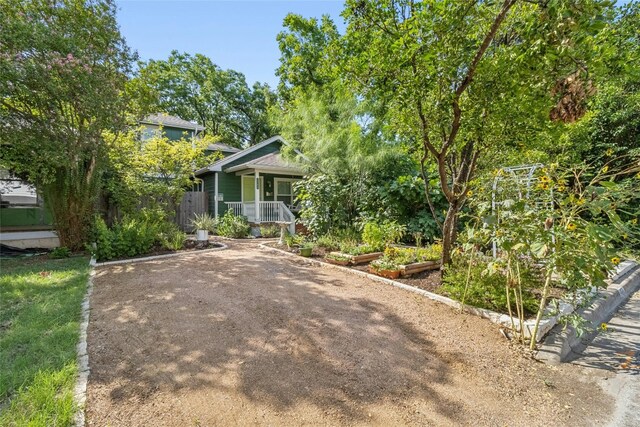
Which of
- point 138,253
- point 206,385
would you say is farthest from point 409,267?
point 138,253

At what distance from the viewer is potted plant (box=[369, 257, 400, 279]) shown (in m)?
5.17

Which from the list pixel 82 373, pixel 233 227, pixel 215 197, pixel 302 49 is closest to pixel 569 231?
pixel 82 373

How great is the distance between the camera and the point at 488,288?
148 inches

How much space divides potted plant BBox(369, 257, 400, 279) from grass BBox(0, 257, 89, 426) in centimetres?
433

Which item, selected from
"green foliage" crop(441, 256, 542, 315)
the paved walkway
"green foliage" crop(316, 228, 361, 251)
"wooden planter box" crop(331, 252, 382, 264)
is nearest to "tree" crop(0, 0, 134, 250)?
"green foliage" crop(316, 228, 361, 251)

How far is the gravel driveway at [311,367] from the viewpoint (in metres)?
2.03

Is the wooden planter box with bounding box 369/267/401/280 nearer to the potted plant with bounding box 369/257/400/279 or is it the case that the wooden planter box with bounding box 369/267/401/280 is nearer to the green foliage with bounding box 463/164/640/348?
the potted plant with bounding box 369/257/400/279

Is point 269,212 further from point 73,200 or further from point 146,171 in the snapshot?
point 73,200

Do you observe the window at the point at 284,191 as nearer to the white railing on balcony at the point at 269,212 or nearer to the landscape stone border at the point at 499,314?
the white railing on balcony at the point at 269,212

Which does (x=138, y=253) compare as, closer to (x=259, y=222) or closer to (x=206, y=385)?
(x=259, y=222)

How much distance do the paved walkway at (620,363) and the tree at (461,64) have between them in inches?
91.5

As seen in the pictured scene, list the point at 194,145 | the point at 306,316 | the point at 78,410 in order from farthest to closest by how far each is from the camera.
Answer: the point at 194,145 → the point at 306,316 → the point at 78,410

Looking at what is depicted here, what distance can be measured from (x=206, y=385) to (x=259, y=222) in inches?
388

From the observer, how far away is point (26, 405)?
78.4 inches
